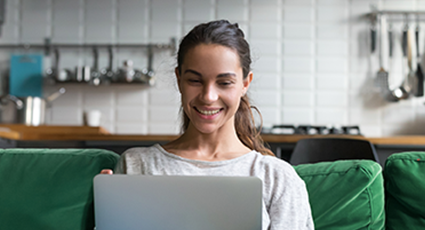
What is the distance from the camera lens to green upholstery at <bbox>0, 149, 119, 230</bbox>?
3.99 ft

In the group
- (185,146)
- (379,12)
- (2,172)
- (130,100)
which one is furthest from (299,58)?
(2,172)

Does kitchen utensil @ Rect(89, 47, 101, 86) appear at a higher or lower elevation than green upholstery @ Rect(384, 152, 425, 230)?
higher

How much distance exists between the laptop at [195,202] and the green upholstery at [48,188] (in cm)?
39

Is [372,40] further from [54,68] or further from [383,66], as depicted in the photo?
[54,68]

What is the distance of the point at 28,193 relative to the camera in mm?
1240

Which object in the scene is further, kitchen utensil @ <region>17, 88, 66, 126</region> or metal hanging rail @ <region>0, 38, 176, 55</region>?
metal hanging rail @ <region>0, 38, 176, 55</region>

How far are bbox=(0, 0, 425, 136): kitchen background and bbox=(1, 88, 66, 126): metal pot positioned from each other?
0.11 meters

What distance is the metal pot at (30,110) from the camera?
3.87 m

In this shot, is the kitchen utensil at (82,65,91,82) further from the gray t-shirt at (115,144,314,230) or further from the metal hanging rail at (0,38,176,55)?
the gray t-shirt at (115,144,314,230)

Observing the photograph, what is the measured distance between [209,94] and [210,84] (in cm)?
3

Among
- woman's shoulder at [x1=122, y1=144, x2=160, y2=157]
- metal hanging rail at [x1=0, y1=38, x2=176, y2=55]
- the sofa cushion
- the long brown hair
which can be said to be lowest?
the sofa cushion

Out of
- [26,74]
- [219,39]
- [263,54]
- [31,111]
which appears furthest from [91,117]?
[219,39]

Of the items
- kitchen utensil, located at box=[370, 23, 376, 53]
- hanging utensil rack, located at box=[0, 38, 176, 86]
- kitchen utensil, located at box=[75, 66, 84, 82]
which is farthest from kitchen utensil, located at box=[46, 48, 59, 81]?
kitchen utensil, located at box=[370, 23, 376, 53]

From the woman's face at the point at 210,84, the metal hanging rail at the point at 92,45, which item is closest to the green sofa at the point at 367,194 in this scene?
the woman's face at the point at 210,84
